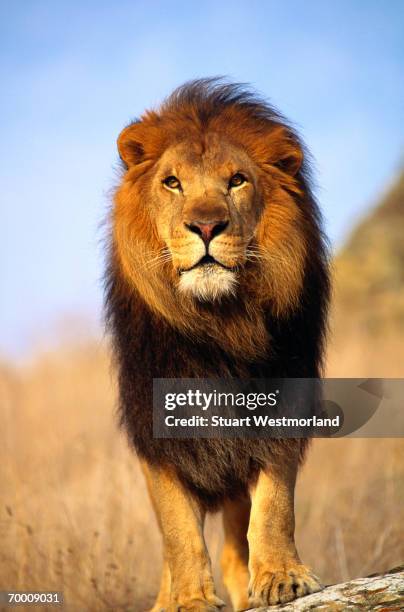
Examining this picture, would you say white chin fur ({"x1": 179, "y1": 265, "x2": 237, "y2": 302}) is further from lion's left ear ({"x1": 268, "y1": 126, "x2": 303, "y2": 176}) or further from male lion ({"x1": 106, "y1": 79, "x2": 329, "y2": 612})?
lion's left ear ({"x1": 268, "y1": 126, "x2": 303, "y2": 176})

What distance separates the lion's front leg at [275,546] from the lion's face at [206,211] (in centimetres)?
74

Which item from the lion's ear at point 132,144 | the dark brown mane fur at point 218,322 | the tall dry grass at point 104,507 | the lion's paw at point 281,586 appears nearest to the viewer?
the lion's paw at point 281,586

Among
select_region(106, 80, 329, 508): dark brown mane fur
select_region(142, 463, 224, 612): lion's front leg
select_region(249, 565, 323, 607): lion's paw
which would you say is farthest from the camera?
select_region(106, 80, 329, 508): dark brown mane fur

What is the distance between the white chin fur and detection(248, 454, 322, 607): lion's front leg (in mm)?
724

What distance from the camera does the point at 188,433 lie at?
A: 3.63m

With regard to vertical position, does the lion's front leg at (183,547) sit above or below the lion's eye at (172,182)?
below

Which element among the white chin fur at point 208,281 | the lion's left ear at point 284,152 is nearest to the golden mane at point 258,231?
the lion's left ear at point 284,152

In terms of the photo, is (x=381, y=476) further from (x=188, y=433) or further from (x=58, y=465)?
(x=188, y=433)

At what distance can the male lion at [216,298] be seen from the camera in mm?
3359

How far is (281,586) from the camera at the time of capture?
3.29 metres

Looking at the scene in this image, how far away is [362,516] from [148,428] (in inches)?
169

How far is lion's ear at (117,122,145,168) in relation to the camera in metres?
3.63

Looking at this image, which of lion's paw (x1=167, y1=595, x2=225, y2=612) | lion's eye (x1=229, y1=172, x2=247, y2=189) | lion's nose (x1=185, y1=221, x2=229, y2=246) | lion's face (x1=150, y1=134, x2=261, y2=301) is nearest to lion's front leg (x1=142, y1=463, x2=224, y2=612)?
lion's paw (x1=167, y1=595, x2=225, y2=612)

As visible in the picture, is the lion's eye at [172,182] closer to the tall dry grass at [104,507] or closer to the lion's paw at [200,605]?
the tall dry grass at [104,507]
